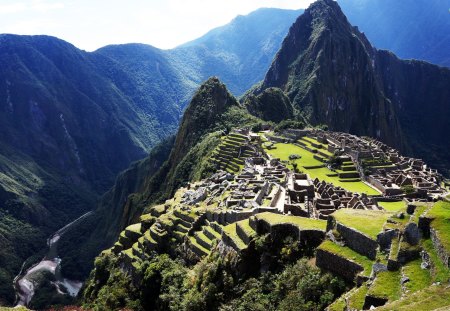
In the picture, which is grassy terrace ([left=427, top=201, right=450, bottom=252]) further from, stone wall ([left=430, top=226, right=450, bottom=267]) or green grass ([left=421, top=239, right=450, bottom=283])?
green grass ([left=421, top=239, right=450, bottom=283])

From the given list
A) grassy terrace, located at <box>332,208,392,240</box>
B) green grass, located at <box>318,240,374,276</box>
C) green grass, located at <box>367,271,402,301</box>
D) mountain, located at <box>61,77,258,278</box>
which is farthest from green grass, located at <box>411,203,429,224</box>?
mountain, located at <box>61,77,258,278</box>

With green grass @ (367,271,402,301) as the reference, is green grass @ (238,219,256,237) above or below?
below

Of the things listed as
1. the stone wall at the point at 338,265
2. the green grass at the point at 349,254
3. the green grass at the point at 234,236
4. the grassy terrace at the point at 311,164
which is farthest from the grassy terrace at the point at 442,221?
the grassy terrace at the point at 311,164

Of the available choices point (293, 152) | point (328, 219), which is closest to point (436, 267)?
point (328, 219)

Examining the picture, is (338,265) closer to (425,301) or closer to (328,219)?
(328,219)

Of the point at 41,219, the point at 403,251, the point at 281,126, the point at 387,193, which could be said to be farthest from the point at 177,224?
the point at 41,219

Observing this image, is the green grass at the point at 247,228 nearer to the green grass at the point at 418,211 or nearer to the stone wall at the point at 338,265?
the stone wall at the point at 338,265

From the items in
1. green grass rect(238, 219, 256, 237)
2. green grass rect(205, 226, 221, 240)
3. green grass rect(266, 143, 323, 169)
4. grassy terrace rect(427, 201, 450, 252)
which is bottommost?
green grass rect(205, 226, 221, 240)
